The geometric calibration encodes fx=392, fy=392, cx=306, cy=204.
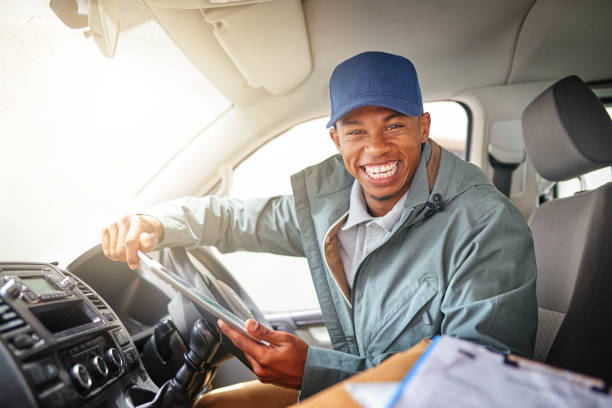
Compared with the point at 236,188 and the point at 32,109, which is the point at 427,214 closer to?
the point at 236,188

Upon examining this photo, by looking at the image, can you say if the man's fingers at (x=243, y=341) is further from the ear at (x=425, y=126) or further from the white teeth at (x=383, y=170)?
the ear at (x=425, y=126)

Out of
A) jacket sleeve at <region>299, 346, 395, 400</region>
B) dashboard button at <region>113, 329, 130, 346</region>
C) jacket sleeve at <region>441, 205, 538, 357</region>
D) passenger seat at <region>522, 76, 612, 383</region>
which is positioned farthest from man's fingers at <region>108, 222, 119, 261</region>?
passenger seat at <region>522, 76, 612, 383</region>

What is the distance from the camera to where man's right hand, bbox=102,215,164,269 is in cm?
114

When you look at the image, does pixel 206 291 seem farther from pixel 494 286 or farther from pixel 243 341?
pixel 494 286

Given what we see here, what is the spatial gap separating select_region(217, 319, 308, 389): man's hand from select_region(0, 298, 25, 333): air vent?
1.27 feet

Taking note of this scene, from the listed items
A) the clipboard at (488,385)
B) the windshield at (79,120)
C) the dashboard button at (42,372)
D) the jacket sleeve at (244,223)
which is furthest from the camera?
the jacket sleeve at (244,223)

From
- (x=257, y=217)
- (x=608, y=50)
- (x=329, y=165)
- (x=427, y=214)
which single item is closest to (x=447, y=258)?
(x=427, y=214)

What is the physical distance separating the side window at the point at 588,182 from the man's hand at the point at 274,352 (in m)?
1.31

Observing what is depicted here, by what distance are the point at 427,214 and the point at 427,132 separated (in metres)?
0.33

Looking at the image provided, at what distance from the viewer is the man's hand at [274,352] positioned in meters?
0.94

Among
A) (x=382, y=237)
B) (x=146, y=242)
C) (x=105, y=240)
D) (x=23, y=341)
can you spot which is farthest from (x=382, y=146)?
(x=23, y=341)

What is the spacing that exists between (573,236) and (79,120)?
72.6 inches

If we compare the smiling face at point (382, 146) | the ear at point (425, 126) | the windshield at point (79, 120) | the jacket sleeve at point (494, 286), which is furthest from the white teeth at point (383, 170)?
the windshield at point (79, 120)

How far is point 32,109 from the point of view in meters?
1.40
